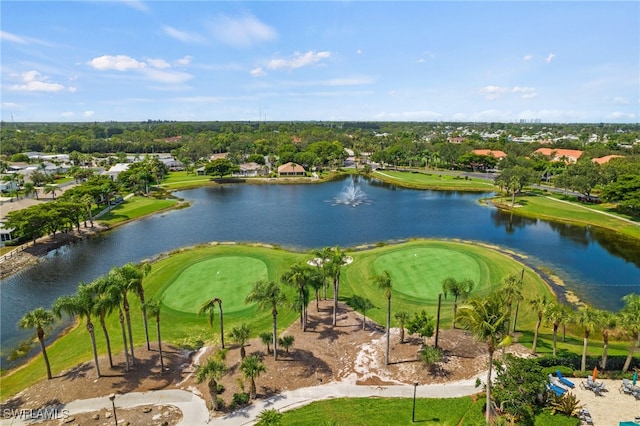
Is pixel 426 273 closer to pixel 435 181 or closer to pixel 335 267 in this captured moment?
pixel 335 267

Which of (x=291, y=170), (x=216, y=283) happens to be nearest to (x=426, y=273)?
(x=216, y=283)

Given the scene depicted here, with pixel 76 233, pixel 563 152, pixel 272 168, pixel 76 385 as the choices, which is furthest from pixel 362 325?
pixel 563 152

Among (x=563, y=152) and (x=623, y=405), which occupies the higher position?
(x=563, y=152)

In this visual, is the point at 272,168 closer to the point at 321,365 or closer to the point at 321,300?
the point at 321,300

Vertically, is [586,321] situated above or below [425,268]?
above

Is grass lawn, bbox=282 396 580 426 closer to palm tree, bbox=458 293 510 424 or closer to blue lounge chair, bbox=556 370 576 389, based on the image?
blue lounge chair, bbox=556 370 576 389

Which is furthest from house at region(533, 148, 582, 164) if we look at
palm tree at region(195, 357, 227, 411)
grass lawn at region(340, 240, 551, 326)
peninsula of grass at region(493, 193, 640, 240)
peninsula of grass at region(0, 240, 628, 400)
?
palm tree at region(195, 357, 227, 411)
